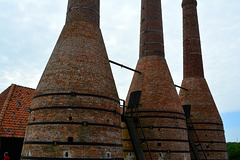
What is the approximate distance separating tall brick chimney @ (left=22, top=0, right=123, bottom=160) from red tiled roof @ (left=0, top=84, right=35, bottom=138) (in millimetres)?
3888

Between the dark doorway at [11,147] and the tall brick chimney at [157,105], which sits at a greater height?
the tall brick chimney at [157,105]

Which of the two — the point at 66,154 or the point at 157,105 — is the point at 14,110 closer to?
the point at 66,154

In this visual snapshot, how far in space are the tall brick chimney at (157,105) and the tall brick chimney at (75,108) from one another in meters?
3.96

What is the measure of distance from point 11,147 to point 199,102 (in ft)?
48.4

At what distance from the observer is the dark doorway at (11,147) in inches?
539

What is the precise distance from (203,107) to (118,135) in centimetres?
A: 1102

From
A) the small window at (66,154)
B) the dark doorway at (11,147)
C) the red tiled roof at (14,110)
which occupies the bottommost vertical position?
the small window at (66,154)

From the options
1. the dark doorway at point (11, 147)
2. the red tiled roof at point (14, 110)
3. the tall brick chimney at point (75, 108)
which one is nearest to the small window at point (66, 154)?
the tall brick chimney at point (75, 108)

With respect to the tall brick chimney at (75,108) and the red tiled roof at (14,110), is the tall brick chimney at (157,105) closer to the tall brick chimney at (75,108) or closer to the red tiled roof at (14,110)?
the tall brick chimney at (75,108)

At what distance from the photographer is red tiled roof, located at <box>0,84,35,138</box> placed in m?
13.8

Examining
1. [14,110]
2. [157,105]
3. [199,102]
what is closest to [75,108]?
Answer: [157,105]

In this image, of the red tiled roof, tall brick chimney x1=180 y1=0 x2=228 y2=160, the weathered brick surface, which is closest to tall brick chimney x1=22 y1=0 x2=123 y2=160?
the red tiled roof

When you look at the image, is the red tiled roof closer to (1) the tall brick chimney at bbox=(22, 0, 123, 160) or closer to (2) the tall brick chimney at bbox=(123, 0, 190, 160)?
(1) the tall brick chimney at bbox=(22, 0, 123, 160)

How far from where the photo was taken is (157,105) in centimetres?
1505
